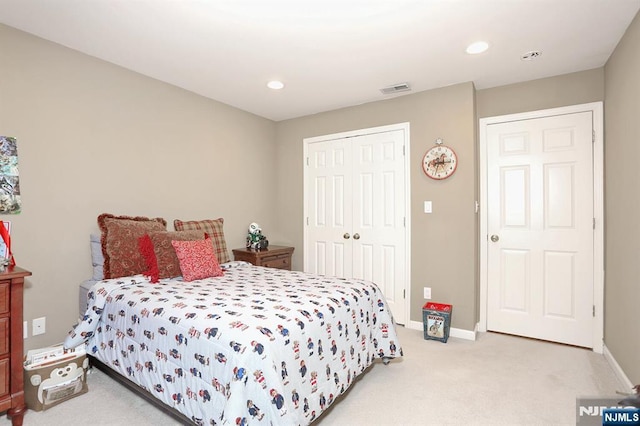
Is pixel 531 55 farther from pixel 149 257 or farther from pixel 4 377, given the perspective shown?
pixel 4 377

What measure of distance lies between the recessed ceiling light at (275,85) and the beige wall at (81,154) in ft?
2.73

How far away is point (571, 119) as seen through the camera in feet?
9.91

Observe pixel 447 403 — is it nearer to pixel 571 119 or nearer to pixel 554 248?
pixel 554 248

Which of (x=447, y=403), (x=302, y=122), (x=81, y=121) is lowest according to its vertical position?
(x=447, y=403)

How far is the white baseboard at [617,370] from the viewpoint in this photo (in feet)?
7.42

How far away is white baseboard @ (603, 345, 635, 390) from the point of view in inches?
89.0

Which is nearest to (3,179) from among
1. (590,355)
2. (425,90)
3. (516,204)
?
(425,90)

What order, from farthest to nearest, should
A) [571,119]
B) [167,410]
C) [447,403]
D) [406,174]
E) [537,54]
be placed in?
1. [406,174]
2. [571,119]
3. [537,54]
4. [447,403]
5. [167,410]

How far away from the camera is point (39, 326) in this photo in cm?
244

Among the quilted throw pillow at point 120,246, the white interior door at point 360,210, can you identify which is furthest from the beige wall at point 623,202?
the quilted throw pillow at point 120,246

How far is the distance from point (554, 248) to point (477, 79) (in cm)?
177

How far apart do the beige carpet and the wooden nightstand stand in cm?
172

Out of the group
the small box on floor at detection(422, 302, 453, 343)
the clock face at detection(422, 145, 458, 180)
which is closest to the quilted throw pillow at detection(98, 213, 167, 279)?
the small box on floor at detection(422, 302, 453, 343)

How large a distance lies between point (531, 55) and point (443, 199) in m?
1.42
